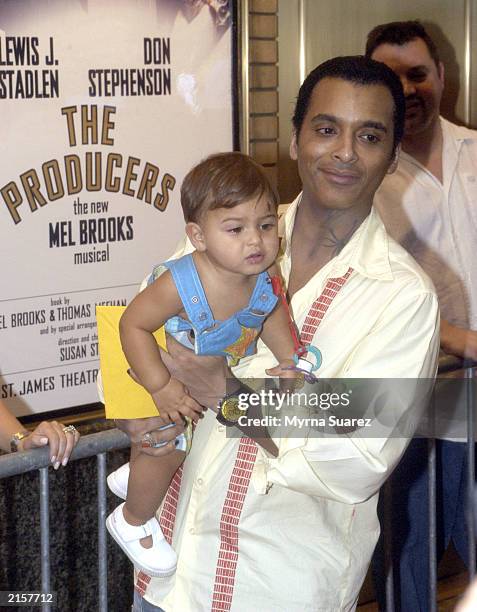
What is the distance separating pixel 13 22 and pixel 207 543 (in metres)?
2.02

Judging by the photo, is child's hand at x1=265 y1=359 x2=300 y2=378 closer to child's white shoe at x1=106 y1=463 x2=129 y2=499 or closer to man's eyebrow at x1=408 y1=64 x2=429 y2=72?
child's white shoe at x1=106 y1=463 x2=129 y2=499

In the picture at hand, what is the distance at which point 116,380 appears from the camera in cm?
252

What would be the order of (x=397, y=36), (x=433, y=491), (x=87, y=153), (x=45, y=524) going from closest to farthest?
(x=45, y=524) → (x=433, y=491) → (x=87, y=153) → (x=397, y=36)

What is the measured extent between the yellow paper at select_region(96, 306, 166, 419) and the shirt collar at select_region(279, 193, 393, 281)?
447 millimetres

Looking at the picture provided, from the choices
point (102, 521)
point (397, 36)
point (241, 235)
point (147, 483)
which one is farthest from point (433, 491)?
point (397, 36)

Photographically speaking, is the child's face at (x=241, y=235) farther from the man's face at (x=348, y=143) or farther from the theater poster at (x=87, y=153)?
the theater poster at (x=87, y=153)

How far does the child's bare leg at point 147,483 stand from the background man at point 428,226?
136cm

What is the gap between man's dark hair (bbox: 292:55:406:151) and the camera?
8.26ft

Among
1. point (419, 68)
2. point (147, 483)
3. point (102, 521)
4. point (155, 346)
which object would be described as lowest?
point (102, 521)

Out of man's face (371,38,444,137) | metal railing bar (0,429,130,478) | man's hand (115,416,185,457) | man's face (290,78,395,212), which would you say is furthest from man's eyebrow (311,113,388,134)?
man's face (371,38,444,137)

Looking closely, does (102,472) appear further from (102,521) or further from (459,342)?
(459,342)

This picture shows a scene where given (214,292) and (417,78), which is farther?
(417,78)

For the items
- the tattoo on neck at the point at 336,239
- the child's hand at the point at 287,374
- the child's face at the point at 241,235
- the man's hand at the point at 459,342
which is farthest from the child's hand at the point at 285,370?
the man's hand at the point at 459,342

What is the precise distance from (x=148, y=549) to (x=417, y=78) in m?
2.49
